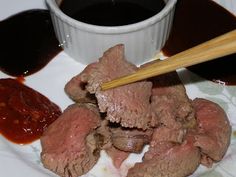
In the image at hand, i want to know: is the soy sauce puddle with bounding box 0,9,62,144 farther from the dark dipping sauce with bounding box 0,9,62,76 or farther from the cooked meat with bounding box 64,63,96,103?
the cooked meat with bounding box 64,63,96,103

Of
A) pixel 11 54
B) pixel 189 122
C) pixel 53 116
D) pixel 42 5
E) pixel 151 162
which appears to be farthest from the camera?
pixel 42 5

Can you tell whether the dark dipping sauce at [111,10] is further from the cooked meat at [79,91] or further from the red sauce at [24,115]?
the red sauce at [24,115]

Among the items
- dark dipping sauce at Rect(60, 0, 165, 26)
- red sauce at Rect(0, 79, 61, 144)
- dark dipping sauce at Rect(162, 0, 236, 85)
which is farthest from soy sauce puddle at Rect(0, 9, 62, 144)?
dark dipping sauce at Rect(162, 0, 236, 85)

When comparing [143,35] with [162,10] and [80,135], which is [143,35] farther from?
[80,135]

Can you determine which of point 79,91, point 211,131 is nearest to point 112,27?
point 79,91

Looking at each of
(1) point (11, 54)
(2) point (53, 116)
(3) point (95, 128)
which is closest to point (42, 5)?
(1) point (11, 54)
